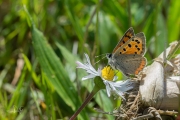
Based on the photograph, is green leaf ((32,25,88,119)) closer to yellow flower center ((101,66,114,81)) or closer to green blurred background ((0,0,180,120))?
green blurred background ((0,0,180,120))

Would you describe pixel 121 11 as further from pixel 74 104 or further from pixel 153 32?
pixel 74 104

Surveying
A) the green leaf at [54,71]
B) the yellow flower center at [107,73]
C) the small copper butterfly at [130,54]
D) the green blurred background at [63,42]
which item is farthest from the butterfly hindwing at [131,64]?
the green leaf at [54,71]

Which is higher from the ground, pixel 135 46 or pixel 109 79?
pixel 135 46

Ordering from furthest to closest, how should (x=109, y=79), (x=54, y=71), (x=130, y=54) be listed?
1. (x=54, y=71)
2. (x=130, y=54)
3. (x=109, y=79)

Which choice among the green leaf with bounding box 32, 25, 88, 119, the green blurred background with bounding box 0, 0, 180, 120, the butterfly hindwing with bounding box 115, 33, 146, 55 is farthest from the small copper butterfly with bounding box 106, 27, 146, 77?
the green leaf with bounding box 32, 25, 88, 119

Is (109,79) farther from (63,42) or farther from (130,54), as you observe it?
(63,42)

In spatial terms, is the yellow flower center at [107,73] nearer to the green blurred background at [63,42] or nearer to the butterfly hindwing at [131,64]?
the butterfly hindwing at [131,64]

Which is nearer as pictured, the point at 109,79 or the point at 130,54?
the point at 109,79

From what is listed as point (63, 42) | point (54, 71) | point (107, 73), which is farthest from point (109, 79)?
point (63, 42)
